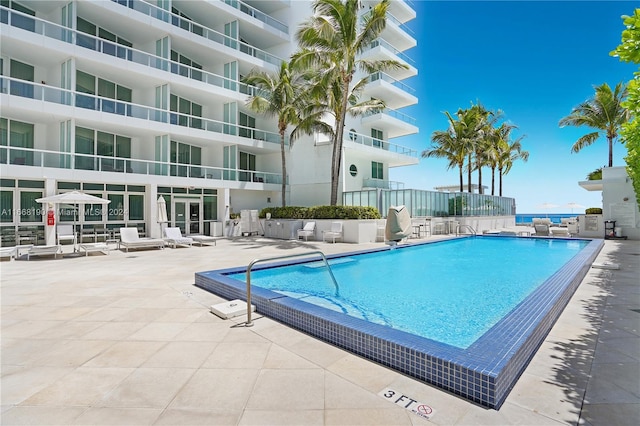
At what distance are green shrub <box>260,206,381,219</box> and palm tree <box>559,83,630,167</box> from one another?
1674 cm

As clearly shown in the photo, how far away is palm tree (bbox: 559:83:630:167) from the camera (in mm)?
21328

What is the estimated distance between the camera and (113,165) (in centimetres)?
1628

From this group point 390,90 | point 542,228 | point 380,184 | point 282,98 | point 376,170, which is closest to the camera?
point 542,228

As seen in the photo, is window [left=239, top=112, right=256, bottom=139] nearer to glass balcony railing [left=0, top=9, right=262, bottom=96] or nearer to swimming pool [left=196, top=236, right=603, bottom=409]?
glass balcony railing [left=0, top=9, right=262, bottom=96]

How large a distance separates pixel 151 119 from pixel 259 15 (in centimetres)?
1211

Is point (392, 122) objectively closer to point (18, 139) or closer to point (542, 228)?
point (542, 228)

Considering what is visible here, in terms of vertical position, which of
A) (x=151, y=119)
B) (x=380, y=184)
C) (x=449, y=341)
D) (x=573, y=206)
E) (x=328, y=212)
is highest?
(x=151, y=119)

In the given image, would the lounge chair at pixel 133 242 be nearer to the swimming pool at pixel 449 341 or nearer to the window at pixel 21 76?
the window at pixel 21 76

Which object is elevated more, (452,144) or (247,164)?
(452,144)

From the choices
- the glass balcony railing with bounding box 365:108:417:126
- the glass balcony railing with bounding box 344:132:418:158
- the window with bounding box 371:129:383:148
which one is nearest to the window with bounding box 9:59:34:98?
the glass balcony railing with bounding box 344:132:418:158

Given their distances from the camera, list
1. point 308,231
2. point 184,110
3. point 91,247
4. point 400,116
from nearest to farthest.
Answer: point 91,247 < point 308,231 < point 184,110 < point 400,116

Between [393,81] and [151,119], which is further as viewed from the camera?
[393,81]

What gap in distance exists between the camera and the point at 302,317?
4559 mm

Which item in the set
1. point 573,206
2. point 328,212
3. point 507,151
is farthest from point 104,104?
point 507,151
